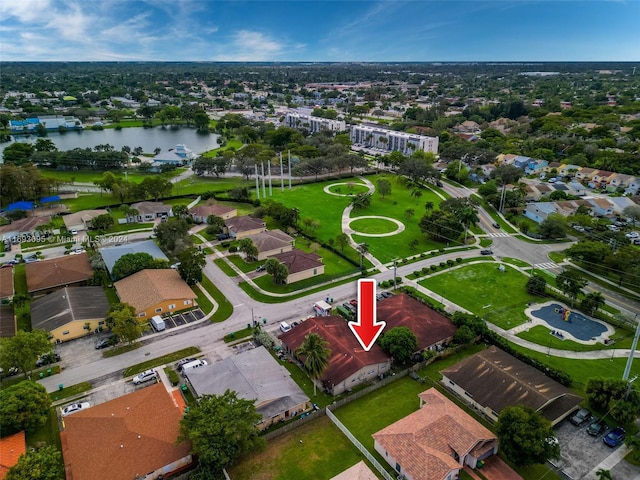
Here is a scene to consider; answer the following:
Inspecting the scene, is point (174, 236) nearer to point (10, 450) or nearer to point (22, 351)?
point (22, 351)

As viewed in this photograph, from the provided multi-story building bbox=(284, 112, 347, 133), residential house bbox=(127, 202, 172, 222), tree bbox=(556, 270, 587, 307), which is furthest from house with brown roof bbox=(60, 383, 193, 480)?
multi-story building bbox=(284, 112, 347, 133)

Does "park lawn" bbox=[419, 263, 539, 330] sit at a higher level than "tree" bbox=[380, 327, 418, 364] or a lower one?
lower

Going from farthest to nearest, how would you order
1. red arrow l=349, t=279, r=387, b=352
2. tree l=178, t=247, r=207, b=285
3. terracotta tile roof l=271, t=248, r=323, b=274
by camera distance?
terracotta tile roof l=271, t=248, r=323, b=274 < tree l=178, t=247, r=207, b=285 < red arrow l=349, t=279, r=387, b=352

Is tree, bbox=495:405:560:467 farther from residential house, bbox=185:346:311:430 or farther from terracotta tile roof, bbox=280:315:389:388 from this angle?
residential house, bbox=185:346:311:430

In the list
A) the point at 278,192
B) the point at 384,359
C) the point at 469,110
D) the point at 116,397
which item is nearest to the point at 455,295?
the point at 384,359

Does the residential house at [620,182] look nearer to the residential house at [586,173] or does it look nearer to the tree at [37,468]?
the residential house at [586,173]

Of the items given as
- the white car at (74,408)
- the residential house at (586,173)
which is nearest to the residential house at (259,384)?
the white car at (74,408)
